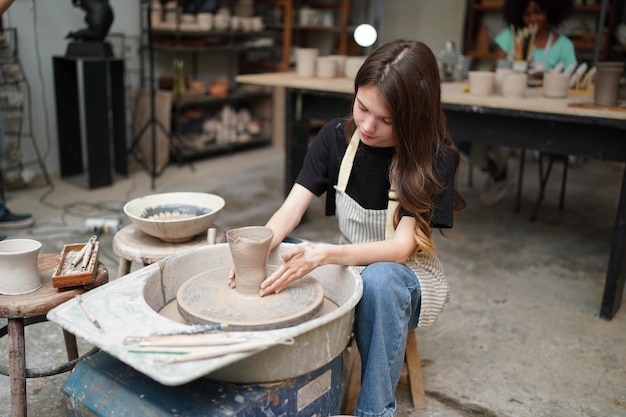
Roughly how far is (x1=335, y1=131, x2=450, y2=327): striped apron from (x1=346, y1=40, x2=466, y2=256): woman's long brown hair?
0.04m

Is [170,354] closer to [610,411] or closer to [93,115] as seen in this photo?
[610,411]

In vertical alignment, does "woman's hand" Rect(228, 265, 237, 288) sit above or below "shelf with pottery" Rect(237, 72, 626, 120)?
below

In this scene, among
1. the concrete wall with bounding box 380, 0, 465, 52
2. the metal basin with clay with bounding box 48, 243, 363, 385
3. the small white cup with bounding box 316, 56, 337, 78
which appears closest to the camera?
the metal basin with clay with bounding box 48, 243, 363, 385

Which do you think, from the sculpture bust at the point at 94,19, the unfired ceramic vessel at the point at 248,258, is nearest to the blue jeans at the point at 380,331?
the unfired ceramic vessel at the point at 248,258

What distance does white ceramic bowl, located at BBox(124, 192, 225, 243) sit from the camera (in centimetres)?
186

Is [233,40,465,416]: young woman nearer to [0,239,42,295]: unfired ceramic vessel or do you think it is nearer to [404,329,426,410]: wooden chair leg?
[404,329,426,410]: wooden chair leg

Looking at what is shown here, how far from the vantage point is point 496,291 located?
9.66 ft

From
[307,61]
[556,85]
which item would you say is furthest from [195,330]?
[307,61]

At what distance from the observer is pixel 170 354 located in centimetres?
118

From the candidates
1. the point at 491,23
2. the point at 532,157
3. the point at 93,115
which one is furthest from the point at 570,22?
the point at 93,115

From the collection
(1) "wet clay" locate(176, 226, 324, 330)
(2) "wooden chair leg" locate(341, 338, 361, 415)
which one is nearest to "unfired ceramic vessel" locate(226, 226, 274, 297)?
(1) "wet clay" locate(176, 226, 324, 330)

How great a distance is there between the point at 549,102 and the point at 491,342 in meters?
1.10

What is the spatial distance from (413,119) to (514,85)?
54.8 inches

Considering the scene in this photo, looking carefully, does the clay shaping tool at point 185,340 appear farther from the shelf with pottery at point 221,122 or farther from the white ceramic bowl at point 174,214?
the shelf with pottery at point 221,122
